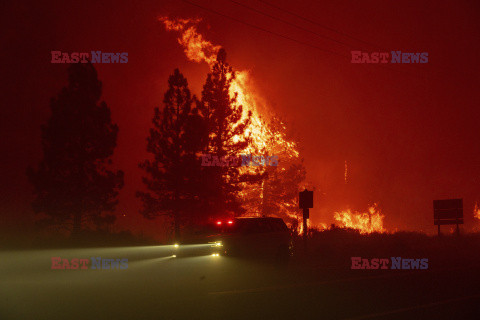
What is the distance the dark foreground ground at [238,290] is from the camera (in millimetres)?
9828

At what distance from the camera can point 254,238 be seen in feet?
59.9

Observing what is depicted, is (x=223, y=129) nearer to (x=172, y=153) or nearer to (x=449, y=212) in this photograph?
(x=172, y=153)

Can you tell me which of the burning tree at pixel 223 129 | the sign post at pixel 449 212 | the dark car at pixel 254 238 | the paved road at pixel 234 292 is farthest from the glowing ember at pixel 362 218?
the paved road at pixel 234 292

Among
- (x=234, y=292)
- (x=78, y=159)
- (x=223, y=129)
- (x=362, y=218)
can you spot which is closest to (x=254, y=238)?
(x=234, y=292)

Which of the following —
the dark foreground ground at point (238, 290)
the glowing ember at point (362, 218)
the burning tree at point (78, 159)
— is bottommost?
the glowing ember at point (362, 218)

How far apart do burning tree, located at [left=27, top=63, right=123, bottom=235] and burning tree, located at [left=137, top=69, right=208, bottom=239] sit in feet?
17.3

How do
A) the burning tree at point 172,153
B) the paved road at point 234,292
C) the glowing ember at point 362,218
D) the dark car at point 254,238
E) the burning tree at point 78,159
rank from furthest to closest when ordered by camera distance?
the glowing ember at point 362,218, the burning tree at point 172,153, the burning tree at point 78,159, the dark car at point 254,238, the paved road at point 234,292

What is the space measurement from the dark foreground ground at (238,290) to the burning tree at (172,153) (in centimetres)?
1467

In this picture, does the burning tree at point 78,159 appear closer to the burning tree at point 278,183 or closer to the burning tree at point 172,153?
the burning tree at point 172,153

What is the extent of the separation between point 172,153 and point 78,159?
7935mm

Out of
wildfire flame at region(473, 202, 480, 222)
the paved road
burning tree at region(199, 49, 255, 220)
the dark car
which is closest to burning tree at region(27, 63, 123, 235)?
burning tree at region(199, 49, 255, 220)

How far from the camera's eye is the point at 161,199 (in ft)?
121

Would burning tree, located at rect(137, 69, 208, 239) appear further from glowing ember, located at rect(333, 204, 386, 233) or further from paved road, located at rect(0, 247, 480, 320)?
glowing ember, located at rect(333, 204, 386, 233)

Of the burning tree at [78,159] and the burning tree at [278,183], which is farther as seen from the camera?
the burning tree at [278,183]
